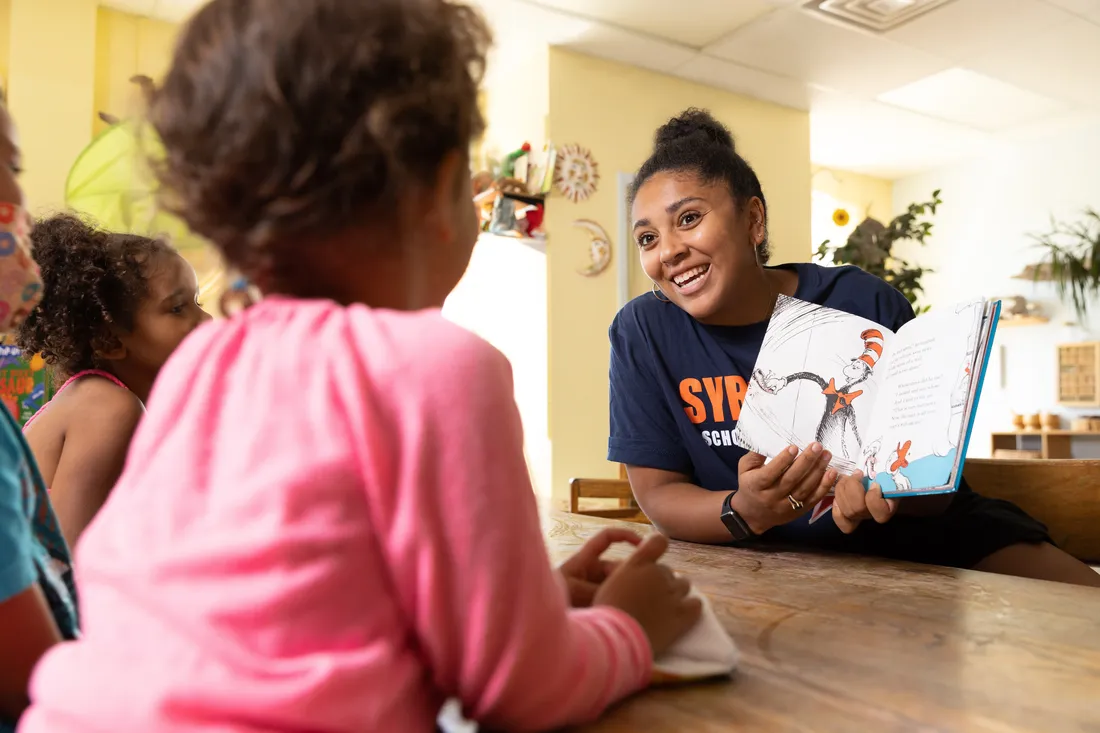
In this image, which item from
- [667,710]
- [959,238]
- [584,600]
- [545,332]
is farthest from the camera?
[959,238]

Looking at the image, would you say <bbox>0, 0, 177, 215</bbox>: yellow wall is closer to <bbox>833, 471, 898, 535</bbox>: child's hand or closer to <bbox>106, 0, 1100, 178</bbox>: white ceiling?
<bbox>106, 0, 1100, 178</bbox>: white ceiling

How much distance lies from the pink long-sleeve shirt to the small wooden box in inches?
252

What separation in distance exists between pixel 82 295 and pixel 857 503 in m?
1.37

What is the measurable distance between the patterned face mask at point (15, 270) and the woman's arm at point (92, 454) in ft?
1.97

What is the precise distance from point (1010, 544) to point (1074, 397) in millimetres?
5433

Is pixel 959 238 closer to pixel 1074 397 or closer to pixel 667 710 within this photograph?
pixel 1074 397

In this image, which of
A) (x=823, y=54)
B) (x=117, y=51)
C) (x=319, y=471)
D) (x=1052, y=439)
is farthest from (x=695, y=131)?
(x=1052, y=439)

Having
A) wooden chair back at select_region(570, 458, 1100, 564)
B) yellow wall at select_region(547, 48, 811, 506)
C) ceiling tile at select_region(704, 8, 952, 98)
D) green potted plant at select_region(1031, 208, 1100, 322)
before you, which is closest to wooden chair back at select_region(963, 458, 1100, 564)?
wooden chair back at select_region(570, 458, 1100, 564)

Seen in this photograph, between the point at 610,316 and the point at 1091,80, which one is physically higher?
the point at 1091,80

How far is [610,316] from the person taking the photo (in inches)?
166

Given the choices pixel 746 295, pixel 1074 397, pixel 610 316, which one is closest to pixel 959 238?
pixel 1074 397

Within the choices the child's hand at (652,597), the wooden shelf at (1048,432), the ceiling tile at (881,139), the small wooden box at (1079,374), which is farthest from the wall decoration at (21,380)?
the small wooden box at (1079,374)

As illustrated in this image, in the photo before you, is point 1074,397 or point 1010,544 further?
point 1074,397

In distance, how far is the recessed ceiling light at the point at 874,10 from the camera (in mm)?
3664
